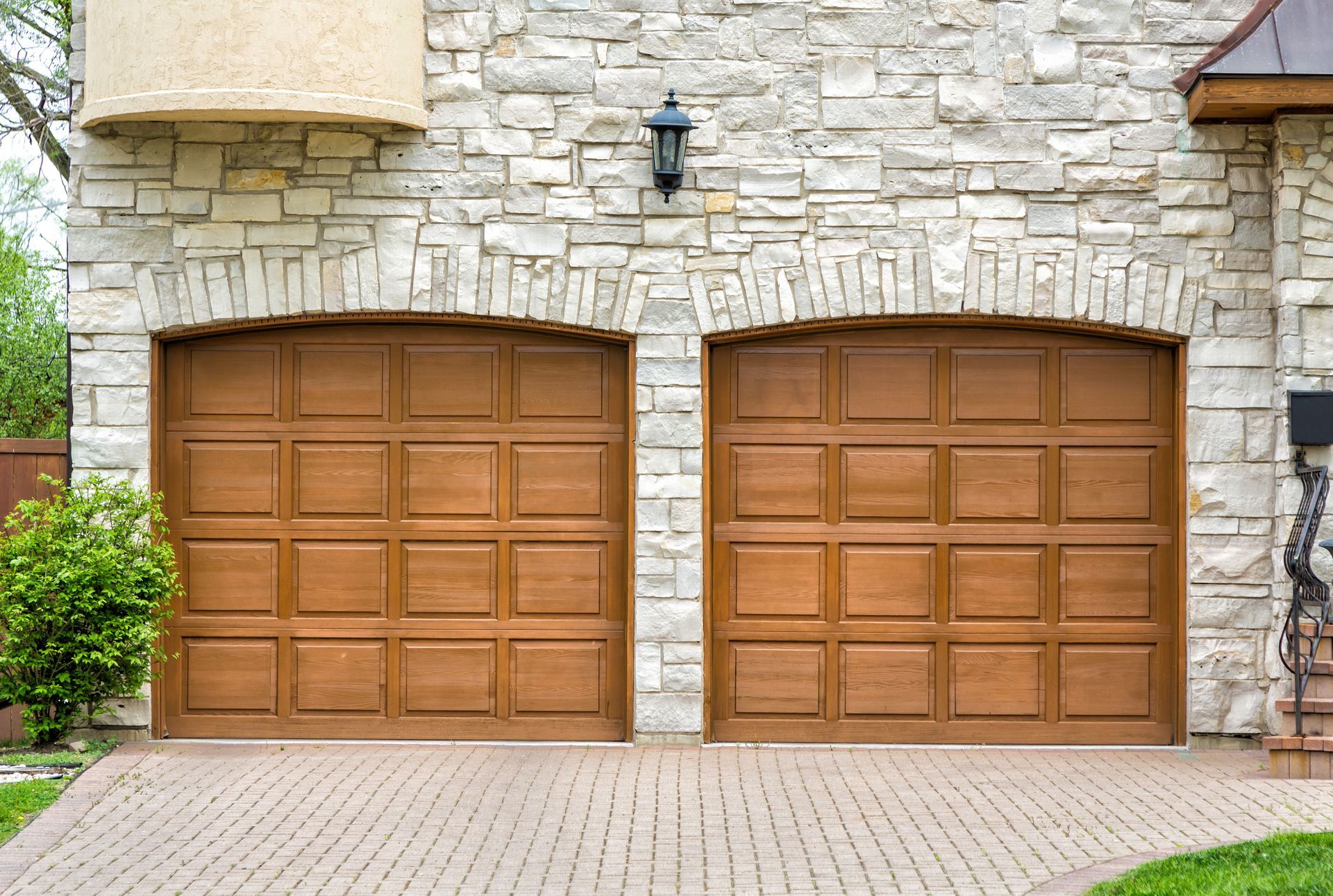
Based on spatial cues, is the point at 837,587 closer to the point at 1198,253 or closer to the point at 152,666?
the point at 1198,253

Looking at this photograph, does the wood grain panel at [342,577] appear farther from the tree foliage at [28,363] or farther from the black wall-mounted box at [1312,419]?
the tree foliage at [28,363]

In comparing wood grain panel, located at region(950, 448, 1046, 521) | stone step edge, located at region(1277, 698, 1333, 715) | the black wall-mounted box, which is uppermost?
the black wall-mounted box

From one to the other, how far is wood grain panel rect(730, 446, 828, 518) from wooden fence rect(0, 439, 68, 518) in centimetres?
428

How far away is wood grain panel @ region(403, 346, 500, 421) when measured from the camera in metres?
8.31

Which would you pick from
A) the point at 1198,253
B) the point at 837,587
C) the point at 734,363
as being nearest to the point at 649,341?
the point at 734,363

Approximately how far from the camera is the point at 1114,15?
26.5 feet

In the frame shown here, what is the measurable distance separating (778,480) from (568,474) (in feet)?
4.22

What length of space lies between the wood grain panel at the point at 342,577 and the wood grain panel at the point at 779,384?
2.39 metres

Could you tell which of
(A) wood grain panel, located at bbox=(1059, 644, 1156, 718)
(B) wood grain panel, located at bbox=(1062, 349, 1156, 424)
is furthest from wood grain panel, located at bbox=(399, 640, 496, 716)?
(B) wood grain panel, located at bbox=(1062, 349, 1156, 424)

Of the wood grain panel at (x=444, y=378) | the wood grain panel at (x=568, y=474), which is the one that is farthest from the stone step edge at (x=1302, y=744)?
the wood grain panel at (x=444, y=378)

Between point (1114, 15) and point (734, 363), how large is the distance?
10.0 ft

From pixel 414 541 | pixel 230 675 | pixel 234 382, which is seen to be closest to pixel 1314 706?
pixel 414 541

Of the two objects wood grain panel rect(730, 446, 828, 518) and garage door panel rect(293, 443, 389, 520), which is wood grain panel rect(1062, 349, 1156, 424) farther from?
garage door panel rect(293, 443, 389, 520)

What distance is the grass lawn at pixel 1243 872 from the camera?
489 cm
